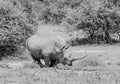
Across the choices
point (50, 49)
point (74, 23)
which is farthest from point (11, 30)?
point (74, 23)

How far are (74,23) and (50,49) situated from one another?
489 inches

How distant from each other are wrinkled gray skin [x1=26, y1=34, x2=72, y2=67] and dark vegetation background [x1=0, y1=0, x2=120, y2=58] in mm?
5466

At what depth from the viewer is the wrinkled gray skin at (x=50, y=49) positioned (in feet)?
28.7

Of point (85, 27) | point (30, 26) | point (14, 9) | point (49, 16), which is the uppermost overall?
point (14, 9)

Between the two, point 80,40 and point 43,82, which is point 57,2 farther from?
point 43,82

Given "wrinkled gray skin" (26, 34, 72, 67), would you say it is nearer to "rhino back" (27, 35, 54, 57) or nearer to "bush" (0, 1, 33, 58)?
"rhino back" (27, 35, 54, 57)

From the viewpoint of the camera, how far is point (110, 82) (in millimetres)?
6000

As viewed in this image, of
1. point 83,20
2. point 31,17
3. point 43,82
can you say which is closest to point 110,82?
point 43,82

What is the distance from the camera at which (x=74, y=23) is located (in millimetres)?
21016

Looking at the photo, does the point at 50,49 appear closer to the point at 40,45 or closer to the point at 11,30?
the point at 40,45

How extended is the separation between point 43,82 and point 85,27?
48.8ft

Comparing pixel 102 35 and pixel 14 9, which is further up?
pixel 14 9

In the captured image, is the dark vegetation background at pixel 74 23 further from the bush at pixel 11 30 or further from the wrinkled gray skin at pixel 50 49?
the wrinkled gray skin at pixel 50 49

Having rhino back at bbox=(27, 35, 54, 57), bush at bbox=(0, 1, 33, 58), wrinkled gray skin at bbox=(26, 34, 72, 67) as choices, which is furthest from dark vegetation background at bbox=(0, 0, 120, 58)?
wrinkled gray skin at bbox=(26, 34, 72, 67)
